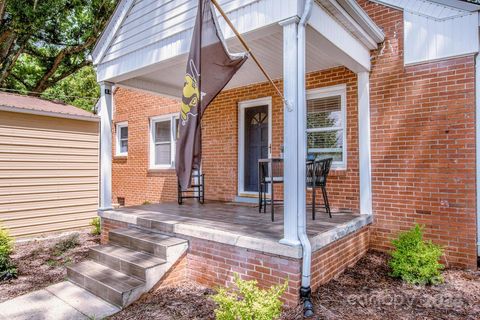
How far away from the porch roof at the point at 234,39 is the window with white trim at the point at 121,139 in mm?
4018

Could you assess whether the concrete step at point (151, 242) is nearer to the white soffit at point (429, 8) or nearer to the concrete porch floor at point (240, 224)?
the concrete porch floor at point (240, 224)

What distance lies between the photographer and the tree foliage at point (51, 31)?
27.0ft

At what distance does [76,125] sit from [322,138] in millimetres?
5462

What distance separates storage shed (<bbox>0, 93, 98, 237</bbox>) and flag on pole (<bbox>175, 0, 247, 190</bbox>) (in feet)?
16.0

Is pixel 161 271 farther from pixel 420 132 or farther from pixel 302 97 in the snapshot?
pixel 420 132

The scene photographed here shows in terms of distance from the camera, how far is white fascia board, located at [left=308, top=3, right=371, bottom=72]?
3.29 m

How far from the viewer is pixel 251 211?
518 centimetres

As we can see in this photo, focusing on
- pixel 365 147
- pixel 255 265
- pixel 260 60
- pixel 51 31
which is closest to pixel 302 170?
pixel 255 265

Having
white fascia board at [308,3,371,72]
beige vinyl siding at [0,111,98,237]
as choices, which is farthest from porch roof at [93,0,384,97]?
beige vinyl siding at [0,111,98,237]

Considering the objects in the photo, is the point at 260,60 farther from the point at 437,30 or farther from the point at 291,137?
the point at 437,30

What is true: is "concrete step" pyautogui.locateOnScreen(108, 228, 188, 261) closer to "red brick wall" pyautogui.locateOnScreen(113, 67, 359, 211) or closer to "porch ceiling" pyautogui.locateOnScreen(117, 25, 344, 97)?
"porch ceiling" pyautogui.locateOnScreen(117, 25, 344, 97)

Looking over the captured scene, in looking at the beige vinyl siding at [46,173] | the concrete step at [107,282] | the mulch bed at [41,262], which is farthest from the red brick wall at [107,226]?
the beige vinyl siding at [46,173]

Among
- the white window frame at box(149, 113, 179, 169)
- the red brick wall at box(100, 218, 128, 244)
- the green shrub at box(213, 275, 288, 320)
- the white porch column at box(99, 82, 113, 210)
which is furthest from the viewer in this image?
the white window frame at box(149, 113, 179, 169)

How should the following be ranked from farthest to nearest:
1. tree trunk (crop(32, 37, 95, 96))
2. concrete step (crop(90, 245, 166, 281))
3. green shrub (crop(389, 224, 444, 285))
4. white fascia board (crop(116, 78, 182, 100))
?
tree trunk (crop(32, 37, 95, 96))
white fascia board (crop(116, 78, 182, 100))
green shrub (crop(389, 224, 444, 285))
concrete step (crop(90, 245, 166, 281))
